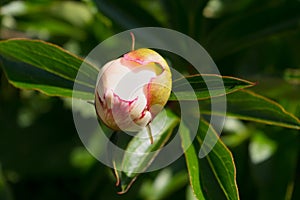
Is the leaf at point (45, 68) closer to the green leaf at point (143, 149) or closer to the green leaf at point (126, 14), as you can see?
the green leaf at point (143, 149)

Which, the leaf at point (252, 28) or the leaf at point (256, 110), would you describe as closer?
the leaf at point (256, 110)

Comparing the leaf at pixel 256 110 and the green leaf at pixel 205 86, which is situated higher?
the green leaf at pixel 205 86

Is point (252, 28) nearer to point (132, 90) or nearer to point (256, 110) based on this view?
point (256, 110)

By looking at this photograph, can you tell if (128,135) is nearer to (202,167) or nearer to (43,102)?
(202,167)

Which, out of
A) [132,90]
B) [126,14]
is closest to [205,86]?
[132,90]

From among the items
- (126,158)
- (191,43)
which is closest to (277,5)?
(191,43)

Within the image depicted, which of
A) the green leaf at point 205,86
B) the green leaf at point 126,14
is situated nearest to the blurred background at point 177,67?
the green leaf at point 126,14

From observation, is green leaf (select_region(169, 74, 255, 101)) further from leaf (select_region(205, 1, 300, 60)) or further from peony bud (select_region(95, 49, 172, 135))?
leaf (select_region(205, 1, 300, 60))

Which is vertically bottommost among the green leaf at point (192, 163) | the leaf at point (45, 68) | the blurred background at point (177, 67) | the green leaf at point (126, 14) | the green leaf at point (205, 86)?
the blurred background at point (177, 67)
